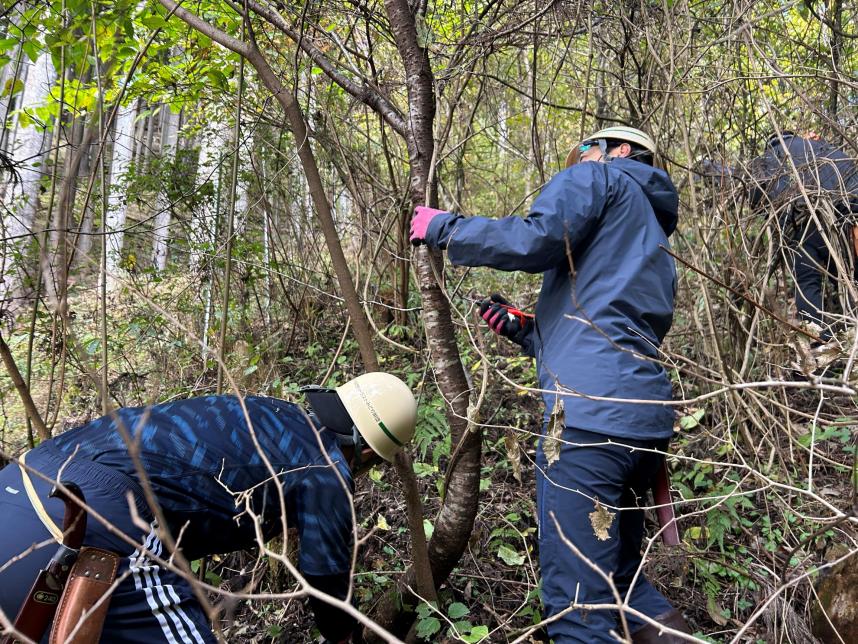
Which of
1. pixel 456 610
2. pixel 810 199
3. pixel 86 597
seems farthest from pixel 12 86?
pixel 810 199

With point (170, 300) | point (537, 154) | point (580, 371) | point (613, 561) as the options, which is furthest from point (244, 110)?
point (613, 561)

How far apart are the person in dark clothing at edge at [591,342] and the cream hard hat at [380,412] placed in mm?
512

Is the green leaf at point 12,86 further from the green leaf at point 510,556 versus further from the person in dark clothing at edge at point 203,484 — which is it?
the green leaf at point 510,556

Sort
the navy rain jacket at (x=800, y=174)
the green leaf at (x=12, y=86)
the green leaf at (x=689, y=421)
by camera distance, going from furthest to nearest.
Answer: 1. the green leaf at (x=689, y=421)
2. the navy rain jacket at (x=800, y=174)
3. the green leaf at (x=12, y=86)

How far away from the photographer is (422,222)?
2.23 meters

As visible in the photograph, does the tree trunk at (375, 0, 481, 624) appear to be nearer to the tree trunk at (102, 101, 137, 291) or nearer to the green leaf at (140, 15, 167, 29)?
the green leaf at (140, 15, 167, 29)

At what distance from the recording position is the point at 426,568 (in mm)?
2438

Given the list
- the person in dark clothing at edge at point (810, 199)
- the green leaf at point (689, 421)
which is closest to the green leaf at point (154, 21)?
the person in dark clothing at edge at point (810, 199)

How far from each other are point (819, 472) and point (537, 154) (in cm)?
253

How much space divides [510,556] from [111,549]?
6.13 feet

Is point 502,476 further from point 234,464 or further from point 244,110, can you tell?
point 244,110

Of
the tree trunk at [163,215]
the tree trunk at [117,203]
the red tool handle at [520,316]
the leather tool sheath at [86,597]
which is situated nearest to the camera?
the leather tool sheath at [86,597]

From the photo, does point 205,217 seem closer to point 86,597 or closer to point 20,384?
point 20,384

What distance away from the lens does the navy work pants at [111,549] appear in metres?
1.65
